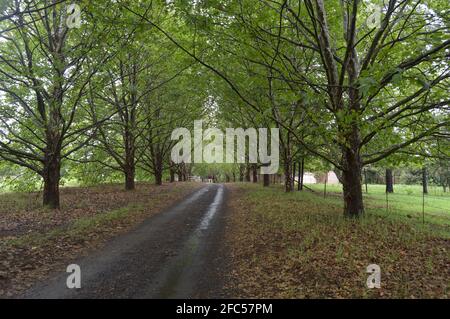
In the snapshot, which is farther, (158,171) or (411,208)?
(158,171)

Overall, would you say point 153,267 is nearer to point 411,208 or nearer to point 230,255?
point 230,255

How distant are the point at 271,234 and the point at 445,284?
5006mm

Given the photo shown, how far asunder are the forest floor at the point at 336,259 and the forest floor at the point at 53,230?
4.11 metres

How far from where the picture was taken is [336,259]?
6.76 m

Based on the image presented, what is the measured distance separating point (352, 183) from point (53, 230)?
9.66 m

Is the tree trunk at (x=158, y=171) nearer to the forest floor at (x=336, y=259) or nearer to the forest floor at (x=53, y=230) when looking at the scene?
the forest floor at (x=53, y=230)

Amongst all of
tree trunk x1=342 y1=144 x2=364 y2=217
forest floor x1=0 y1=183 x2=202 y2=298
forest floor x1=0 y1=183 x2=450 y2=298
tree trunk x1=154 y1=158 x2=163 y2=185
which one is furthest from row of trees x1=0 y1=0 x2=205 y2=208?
tree trunk x1=154 y1=158 x2=163 y2=185

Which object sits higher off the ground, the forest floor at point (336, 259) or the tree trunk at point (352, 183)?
the tree trunk at point (352, 183)

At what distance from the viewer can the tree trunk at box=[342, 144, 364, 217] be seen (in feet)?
33.0

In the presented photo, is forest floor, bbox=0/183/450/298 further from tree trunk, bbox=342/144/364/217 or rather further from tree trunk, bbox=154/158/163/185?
tree trunk, bbox=154/158/163/185

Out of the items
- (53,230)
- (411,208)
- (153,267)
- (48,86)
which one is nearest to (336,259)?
(153,267)

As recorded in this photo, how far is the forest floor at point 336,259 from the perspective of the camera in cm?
566

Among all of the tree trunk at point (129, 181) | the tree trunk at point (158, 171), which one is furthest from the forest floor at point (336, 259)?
the tree trunk at point (158, 171)
